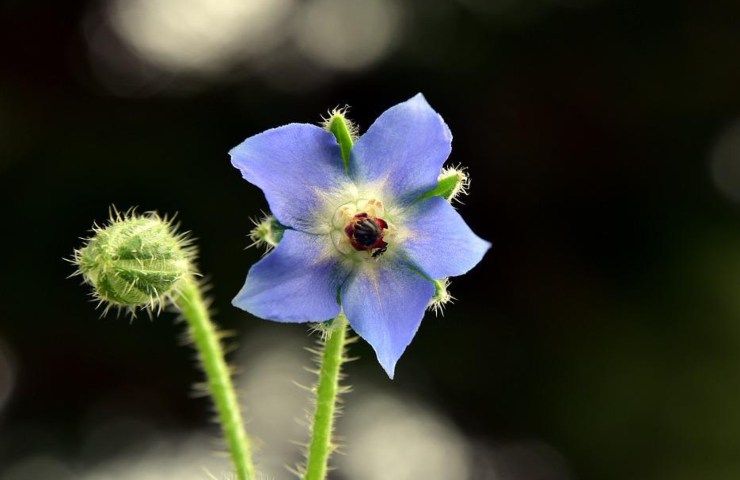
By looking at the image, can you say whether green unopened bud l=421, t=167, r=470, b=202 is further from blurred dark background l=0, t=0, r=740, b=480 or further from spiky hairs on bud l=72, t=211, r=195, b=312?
blurred dark background l=0, t=0, r=740, b=480

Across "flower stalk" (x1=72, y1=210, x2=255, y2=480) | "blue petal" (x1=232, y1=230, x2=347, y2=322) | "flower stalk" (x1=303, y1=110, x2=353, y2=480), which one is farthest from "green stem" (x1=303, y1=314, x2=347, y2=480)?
"flower stalk" (x1=72, y1=210, x2=255, y2=480)

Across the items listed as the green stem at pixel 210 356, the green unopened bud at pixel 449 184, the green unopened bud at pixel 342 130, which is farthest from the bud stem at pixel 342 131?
the green stem at pixel 210 356

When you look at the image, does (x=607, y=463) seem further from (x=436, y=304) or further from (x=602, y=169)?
(x=436, y=304)

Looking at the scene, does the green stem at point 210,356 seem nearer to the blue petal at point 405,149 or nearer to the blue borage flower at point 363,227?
the blue borage flower at point 363,227

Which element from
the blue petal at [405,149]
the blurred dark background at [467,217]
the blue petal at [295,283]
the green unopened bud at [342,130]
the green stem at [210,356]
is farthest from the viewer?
the blurred dark background at [467,217]

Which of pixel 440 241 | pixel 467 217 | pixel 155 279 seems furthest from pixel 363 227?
pixel 467 217

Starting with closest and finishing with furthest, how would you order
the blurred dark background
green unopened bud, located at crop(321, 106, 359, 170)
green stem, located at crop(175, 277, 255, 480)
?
1. green unopened bud, located at crop(321, 106, 359, 170)
2. green stem, located at crop(175, 277, 255, 480)
3. the blurred dark background
